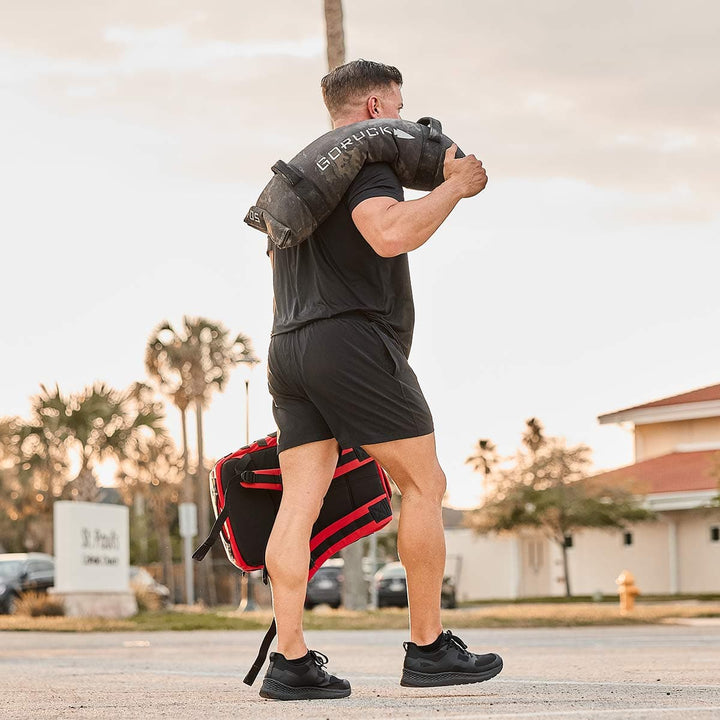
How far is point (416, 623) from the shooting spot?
4965 mm

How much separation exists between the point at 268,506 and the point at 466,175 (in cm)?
141

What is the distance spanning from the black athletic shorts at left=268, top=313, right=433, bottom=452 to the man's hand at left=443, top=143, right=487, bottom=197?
55cm

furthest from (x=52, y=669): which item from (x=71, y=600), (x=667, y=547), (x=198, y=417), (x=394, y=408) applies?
(x=198, y=417)

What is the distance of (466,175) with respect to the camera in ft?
16.1

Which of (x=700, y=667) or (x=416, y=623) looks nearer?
(x=416, y=623)

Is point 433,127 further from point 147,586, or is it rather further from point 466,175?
point 147,586

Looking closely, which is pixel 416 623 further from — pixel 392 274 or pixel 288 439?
pixel 392 274

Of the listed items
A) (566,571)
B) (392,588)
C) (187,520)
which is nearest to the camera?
(392,588)

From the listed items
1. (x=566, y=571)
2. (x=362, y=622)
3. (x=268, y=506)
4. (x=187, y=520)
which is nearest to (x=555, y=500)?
(x=566, y=571)

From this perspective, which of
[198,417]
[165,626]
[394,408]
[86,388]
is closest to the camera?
[394,408]

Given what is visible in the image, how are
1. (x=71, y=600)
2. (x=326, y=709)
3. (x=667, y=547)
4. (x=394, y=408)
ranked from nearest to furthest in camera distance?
(x=326, y=709) < (x=394, y=408) < (x=71, y=600) < (x=667, y=547)

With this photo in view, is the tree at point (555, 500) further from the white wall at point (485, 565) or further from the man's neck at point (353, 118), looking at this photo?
the man's neck at point (353, 118)

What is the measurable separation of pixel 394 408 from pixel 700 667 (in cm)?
306

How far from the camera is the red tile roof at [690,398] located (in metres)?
46.3
